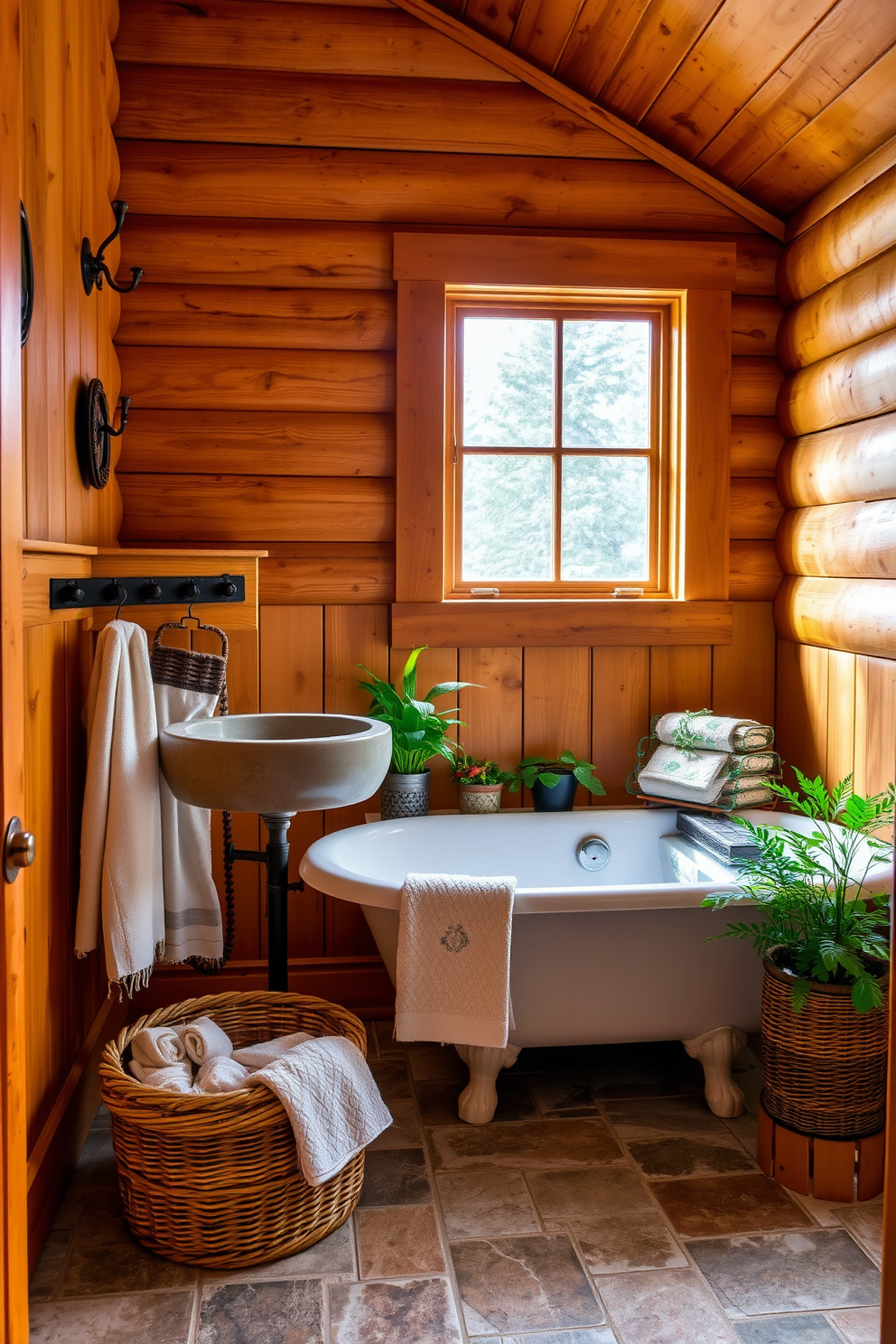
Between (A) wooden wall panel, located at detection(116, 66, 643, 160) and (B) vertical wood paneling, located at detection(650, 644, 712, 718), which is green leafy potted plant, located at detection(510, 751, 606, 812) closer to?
(B) vertical wood paneling, located at detection(650, 644, 712, 718)

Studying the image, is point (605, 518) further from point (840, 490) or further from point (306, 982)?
point (306, 982)

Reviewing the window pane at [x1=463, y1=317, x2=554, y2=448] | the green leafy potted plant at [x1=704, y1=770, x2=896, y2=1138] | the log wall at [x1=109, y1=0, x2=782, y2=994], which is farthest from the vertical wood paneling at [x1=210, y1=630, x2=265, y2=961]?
the green leafy potted plant at [x1=704, y1=770, x2=896, y2=1138]

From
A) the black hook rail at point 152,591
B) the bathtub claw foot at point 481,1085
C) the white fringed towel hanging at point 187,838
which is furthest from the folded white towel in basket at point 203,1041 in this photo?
the black hook rail at point 152,591

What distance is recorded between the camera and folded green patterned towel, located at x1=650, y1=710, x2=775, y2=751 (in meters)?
3.01

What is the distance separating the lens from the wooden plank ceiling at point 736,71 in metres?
2.42

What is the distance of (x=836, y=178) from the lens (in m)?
2.83

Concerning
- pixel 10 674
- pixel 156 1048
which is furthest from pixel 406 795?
pixel 10 674

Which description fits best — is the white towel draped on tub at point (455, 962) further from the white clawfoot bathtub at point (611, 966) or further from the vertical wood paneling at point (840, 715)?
the vertical wood paneling at point (840, 715)

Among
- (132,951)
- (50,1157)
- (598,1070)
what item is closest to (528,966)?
(598,1070)

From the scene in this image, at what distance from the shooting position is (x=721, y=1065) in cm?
259

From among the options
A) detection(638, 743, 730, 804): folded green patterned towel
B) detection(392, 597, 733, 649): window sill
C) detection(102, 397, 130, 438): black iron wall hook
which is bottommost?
detection(638, 743, 730, 804): folded green patterned towel

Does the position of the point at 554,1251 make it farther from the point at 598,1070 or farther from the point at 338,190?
the point at 338,190

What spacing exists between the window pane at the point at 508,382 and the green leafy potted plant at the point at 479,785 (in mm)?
983

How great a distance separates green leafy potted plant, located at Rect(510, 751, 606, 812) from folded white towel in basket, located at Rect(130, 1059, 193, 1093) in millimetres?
1306
